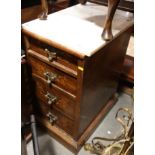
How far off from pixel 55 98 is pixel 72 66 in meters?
0.25

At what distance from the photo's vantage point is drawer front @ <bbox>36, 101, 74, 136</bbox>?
105 centimetres

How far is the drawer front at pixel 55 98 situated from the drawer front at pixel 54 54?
17 cm

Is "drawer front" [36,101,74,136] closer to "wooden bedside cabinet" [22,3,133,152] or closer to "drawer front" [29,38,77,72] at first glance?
"wooden bedside cabinet" [22,3,133,152]

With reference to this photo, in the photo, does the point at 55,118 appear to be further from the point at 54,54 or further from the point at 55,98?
the point at 54,54

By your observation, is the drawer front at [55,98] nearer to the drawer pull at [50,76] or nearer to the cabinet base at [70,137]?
the drawer pull at [50,76]

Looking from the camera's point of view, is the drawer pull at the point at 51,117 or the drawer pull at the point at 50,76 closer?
the drawer pull at the point at 50,76

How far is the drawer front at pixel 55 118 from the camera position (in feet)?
3.45

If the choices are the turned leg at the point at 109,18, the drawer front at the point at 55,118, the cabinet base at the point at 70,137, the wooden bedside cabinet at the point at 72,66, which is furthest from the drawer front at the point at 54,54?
the cabinet base at the point at 70,137

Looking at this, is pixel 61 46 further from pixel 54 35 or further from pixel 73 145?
pixel 73 145

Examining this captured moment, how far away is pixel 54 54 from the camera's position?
2.84ft

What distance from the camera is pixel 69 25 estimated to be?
36.5 inches
